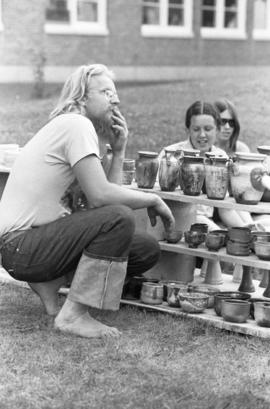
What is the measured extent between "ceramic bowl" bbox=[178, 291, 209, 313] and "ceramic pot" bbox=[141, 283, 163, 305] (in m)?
0.17

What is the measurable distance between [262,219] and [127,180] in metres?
1.08

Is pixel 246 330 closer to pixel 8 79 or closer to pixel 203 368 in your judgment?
pixel 203 368

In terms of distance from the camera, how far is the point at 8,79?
56.4ft

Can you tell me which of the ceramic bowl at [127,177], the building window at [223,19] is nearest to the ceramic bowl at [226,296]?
the ceramic bowl at [127,177]

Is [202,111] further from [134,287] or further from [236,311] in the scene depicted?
[236,311]

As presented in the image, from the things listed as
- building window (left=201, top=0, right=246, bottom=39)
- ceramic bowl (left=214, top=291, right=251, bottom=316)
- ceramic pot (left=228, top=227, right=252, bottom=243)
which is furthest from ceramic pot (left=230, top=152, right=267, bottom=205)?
building window (left=201, top=0, right=246, bottom=39)

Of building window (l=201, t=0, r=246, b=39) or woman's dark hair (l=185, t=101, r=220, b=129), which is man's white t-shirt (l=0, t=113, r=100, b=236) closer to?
woman's dark hair (l=185, t=101, r=220, b=129)

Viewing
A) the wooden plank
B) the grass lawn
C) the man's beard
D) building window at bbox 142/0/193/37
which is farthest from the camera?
building window at bbox 142/0/193/37

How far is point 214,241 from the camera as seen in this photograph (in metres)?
5.05

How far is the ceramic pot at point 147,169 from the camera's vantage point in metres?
5.21


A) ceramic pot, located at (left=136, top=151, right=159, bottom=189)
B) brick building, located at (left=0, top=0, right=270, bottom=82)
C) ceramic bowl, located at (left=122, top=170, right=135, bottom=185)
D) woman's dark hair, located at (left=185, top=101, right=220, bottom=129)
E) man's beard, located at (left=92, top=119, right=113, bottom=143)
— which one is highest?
man's beard, located at (left=92, top=119, right=113, bottom=143)

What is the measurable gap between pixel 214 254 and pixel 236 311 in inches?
17.2

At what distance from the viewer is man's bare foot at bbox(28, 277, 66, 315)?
15.8 feet

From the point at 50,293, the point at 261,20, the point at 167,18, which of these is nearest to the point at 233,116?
the point at 50,293
